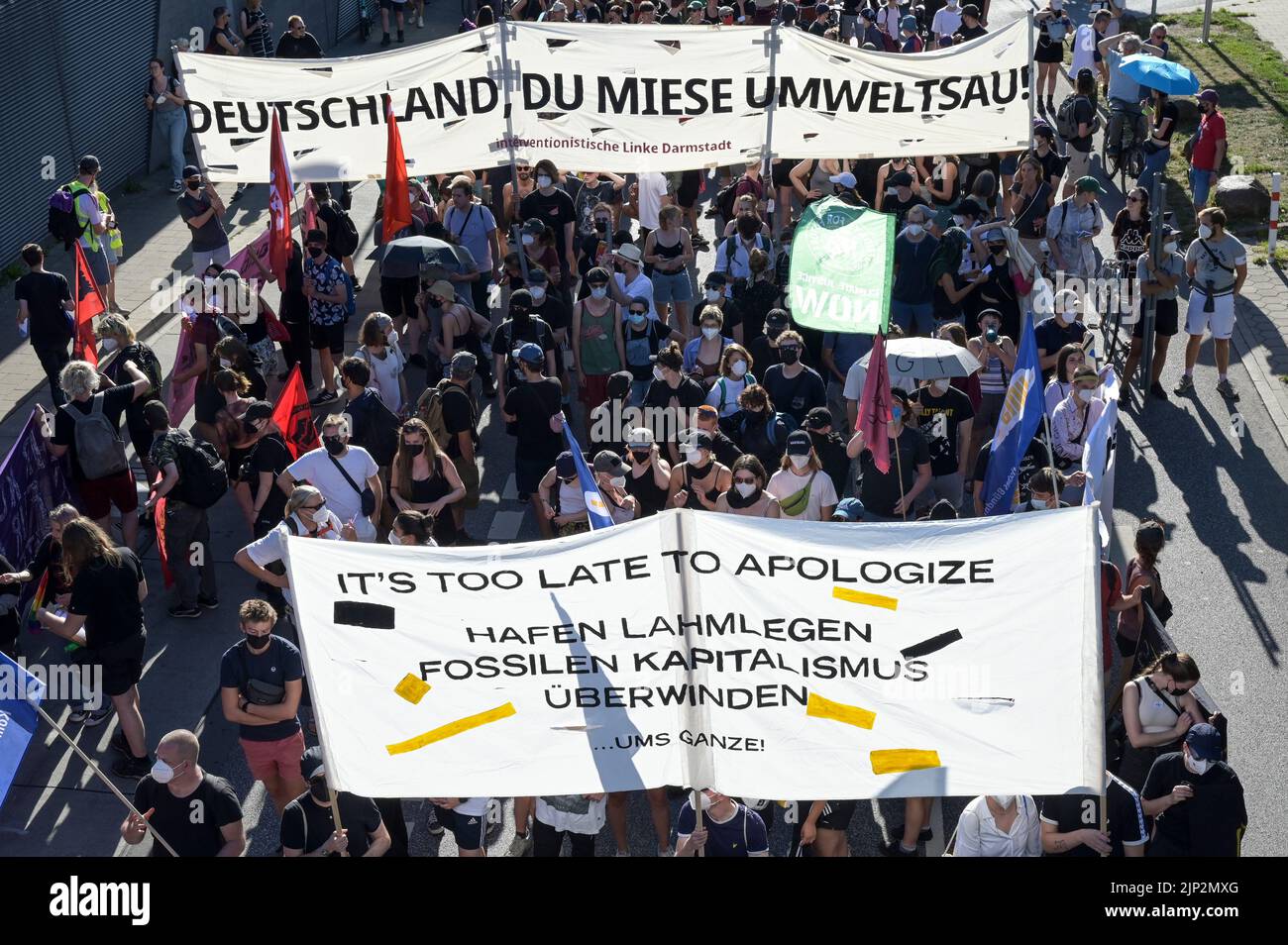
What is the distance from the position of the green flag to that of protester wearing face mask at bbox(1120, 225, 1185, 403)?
13.7 ft

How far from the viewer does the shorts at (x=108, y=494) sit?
11.0 metres

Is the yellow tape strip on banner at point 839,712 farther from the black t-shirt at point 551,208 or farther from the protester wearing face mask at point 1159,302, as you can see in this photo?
the black t-shirt at point 551,208

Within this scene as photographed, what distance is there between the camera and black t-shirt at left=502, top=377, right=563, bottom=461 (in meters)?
11.1

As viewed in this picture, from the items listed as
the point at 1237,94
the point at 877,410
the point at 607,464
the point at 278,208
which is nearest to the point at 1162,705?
the point at 877,410

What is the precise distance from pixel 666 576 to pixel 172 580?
5.34 metres

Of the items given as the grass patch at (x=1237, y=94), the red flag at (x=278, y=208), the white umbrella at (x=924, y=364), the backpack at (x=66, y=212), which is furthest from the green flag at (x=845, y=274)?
the grass patch at (x=1237, y=94)

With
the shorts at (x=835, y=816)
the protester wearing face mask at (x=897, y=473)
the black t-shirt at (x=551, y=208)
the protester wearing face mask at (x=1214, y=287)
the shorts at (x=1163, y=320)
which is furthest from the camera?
the black t-shirt at (x=551, y=208)

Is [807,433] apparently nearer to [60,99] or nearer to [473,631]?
[473,631]

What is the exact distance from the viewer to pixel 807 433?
10219mm

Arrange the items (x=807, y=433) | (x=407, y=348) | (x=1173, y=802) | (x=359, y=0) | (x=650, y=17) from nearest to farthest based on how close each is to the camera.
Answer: (x=1173, y=802) < (x=807, y=433) < (x=407, y=348) < (x=650, y=17) < (x=359, y=0)

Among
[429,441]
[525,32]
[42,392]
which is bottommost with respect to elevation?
[42,392]

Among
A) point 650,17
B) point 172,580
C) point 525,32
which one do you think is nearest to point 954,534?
point 172,580

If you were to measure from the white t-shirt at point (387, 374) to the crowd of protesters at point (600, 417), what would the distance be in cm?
2

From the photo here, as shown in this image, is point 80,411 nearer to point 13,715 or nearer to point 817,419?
point 13,715
